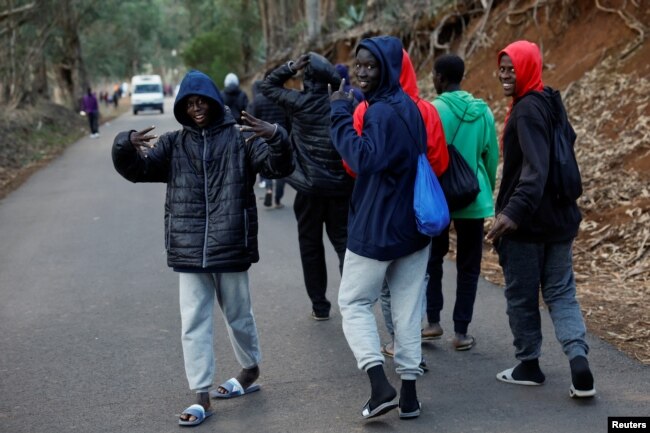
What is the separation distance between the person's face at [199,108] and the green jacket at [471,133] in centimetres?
158

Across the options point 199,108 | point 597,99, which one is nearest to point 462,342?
point 199,108

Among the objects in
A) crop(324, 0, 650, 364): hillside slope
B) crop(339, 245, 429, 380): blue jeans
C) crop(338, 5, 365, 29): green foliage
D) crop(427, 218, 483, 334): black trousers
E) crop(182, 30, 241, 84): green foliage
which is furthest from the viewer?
crop(182, 30, 241, 84): green foliage

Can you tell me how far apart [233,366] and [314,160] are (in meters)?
1.59

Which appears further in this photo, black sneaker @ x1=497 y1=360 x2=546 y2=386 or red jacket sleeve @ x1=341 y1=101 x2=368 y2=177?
black sneaker @ x1=497 y1=360 x2=546 y2=386

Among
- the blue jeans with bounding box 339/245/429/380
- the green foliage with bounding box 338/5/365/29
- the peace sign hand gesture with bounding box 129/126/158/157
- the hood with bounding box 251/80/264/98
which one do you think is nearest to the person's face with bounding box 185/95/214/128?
the peace sign hand gesture with bounding box 129/126/158/157

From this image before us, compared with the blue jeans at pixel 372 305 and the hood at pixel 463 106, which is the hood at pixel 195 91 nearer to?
the blue jeans at pixel 372 305

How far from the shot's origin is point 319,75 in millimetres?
6320

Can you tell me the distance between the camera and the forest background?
8.13m

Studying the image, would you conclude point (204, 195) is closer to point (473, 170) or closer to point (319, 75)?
point (319, 75)

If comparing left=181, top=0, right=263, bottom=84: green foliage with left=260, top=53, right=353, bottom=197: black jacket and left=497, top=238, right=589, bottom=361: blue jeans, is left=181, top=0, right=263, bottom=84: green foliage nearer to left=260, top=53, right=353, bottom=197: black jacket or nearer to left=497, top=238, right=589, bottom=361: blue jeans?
left=260, top=53, right=353, bottom=197: black jacket

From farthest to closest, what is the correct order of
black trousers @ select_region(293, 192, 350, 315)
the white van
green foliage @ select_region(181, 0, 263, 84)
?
the white van < green foliage @ select_region(181, 0, 263, 84) < black trousers @ select_region(293, 192, 350, 315)

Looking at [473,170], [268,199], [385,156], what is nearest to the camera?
[385,156]

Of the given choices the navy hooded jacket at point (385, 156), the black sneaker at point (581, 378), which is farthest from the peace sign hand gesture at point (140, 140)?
the black sneaker at point (581, 378)

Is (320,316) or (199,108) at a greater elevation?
(199,108)
